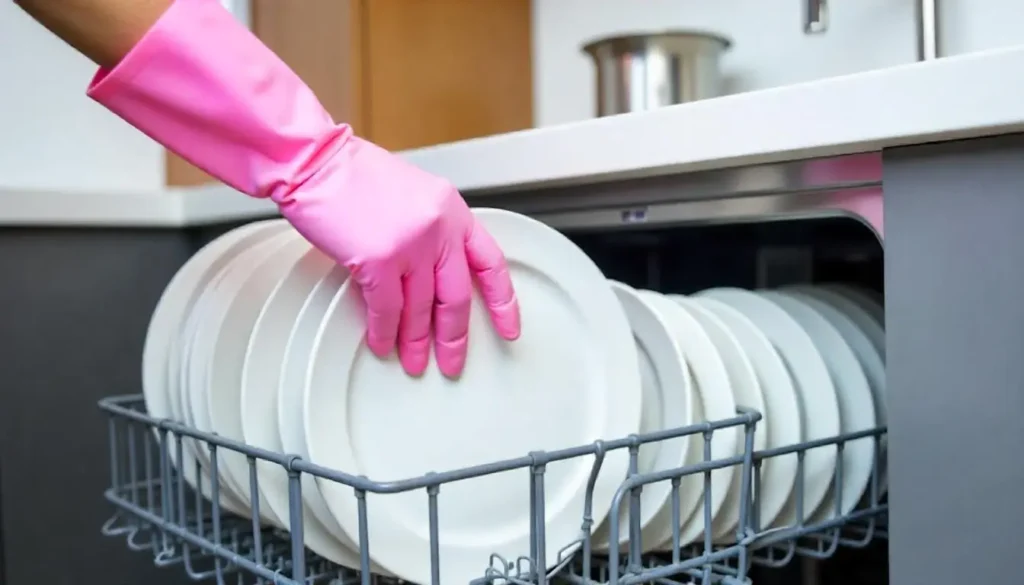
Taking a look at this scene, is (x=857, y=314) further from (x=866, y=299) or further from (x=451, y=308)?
(x=451, y=308)

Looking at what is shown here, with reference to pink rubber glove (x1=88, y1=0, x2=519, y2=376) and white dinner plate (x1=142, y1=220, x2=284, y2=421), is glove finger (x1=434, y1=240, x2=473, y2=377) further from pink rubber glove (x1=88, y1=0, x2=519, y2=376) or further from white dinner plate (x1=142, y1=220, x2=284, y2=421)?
white dinner plate (x1=142, y1=220, x2=284, y2=421)

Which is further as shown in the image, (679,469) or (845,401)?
(845,401)

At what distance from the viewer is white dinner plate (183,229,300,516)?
0.85 metres

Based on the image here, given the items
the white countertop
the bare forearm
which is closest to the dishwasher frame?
the white countertop

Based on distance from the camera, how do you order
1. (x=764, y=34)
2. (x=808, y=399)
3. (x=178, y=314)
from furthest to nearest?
(x=764, y=34), (x=178, y=314), (x=808, y=399)

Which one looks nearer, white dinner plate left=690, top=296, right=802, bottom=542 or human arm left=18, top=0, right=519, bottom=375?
human arm left=18, top=0, right=519, bottom=375

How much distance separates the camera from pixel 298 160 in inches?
28.9

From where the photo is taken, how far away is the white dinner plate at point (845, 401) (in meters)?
0.84

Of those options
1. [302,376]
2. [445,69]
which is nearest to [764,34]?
[445,69]

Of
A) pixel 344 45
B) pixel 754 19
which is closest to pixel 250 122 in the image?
pixel 344 45

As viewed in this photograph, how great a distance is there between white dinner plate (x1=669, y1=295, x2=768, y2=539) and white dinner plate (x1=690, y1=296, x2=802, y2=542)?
0.04 feet

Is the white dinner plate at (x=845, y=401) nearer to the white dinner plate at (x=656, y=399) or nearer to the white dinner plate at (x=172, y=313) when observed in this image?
the white dinner plate at (x=656, y=399)

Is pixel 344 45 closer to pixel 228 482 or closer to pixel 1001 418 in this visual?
pixel 228 482

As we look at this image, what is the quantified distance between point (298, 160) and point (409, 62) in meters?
0.86
